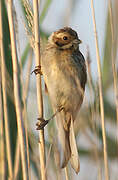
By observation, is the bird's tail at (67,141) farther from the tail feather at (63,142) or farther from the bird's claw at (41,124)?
the bird's claw at (41,124)

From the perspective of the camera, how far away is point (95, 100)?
7.07 feet

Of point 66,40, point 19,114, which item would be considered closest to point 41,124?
point 19,114

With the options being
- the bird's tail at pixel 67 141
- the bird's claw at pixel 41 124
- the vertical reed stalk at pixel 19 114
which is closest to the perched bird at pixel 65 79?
the bird's tail at pixel 67 141

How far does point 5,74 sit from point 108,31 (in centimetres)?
64

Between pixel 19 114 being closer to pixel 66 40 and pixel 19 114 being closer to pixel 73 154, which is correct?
Answer: pixel 73 154

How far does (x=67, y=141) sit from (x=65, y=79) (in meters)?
0.36

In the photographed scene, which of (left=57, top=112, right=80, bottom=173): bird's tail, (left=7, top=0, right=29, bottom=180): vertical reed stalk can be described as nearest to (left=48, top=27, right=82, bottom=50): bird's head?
(left=57, top=112, right=80, bottom=173): bird's tail

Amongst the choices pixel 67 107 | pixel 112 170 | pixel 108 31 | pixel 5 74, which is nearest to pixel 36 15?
pixel 5 74

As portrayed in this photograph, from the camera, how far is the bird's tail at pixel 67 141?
6.89ft

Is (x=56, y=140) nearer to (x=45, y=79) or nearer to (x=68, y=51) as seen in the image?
(x=45, y=79)

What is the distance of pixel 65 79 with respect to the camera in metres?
2.23

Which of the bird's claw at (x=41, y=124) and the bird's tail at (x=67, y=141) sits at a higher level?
the bird's claw at (x=41, y=124)

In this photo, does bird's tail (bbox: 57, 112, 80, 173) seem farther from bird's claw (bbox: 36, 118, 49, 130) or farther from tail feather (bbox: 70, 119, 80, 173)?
bird's claw (bbox: 36, 118, 49, 130)

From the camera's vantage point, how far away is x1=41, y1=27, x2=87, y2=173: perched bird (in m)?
2.19
